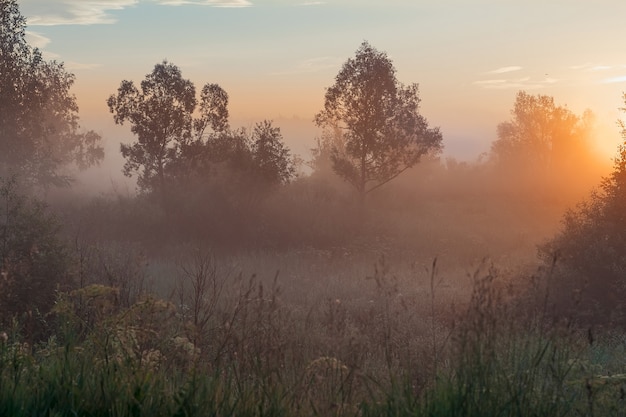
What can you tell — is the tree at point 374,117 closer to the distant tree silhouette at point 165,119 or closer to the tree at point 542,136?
the distant tree silhouette at point 165,119

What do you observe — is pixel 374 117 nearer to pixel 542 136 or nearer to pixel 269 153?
pixel 269 153

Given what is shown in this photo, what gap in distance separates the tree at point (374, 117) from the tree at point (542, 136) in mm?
37990

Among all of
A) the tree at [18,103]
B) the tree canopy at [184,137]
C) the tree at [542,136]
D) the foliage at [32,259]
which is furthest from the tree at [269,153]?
the tree at [542,136]

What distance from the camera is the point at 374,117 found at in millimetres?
36438

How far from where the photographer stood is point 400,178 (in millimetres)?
53594

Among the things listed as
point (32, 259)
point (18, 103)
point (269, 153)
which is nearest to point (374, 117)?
point (269, 153)

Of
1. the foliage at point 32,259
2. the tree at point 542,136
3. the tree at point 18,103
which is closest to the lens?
the foliage at point 32,259

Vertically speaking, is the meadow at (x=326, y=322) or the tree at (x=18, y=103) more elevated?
the tree at (x=18, y=103)

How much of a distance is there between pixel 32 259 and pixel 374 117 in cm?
2524

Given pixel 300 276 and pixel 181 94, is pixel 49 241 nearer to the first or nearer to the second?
pixel 300 276

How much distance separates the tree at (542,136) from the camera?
2899 inches

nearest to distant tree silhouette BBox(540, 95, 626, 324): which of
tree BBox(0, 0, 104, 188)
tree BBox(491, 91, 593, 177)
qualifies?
tree BBox(0, 0, 104, 188)

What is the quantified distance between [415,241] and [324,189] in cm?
920

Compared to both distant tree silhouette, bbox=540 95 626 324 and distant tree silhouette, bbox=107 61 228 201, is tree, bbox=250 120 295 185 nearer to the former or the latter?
distant tree silhouette, bbox=107 61 228 201
